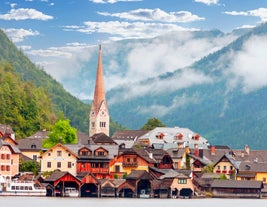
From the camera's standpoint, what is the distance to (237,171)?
13938cm

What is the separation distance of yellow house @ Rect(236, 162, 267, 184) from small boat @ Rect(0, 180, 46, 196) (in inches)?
1382

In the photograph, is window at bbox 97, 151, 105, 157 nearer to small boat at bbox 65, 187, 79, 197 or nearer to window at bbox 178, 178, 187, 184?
small boat at bbox 65, 187, 79, 197

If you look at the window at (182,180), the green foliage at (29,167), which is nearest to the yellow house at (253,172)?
the window at (182,180)

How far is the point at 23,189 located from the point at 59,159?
12.2 m

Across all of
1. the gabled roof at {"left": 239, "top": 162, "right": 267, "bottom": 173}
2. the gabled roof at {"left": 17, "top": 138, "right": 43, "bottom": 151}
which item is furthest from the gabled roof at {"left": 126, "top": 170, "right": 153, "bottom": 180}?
the gabled roof at {"left": 17, "top": 138, "right": 43, "bottom": 151}

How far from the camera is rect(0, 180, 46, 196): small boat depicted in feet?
370

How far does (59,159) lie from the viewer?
12481 cm

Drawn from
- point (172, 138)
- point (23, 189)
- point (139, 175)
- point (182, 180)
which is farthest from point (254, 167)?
point (23, 189)

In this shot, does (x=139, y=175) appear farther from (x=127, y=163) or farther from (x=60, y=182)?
(x=60, y=182)

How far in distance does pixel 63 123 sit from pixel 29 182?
27.3 meters

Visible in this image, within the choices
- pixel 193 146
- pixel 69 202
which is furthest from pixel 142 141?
pixel 69 202

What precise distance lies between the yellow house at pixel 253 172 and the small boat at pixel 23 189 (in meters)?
35.1

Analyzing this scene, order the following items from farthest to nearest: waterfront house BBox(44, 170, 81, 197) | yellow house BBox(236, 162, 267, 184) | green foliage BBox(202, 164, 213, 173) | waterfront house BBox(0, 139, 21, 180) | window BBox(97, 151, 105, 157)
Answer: green foliage BBox(202, 164, 213, 173)
yellow house BBox(236, 162, 267, 184)
window BBox(97, 151, 105, 157)
waterfront house BBox(0, 139, 21, 180)
waterfront house BBox(44, 170, 81, 197)

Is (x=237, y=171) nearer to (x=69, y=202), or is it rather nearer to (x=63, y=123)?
(x=63, y=123)
